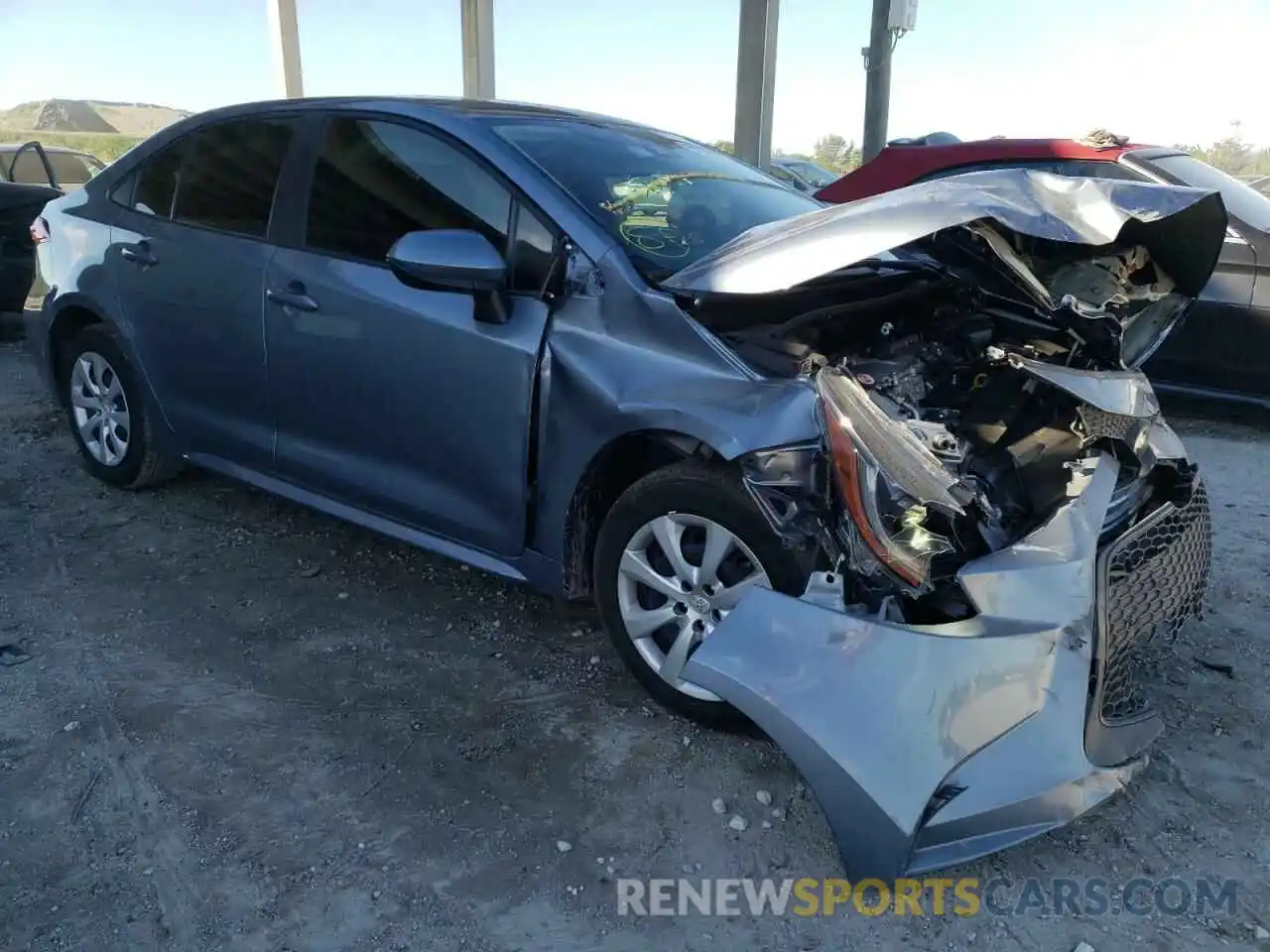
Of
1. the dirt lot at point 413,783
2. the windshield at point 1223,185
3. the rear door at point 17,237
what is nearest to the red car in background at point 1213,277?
the windshield at point 1223,185

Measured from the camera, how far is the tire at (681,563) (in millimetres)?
2590

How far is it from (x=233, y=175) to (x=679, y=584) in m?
2.43

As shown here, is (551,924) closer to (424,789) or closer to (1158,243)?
(424,789)

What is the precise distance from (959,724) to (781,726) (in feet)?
1.22

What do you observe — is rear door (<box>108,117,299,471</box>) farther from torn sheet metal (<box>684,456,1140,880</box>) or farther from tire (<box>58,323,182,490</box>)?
torn sheet metal (<box>684,456,1140,880</box>)

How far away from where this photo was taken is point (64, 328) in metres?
4.59

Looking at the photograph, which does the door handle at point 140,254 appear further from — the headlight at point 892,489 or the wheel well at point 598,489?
the headlight at point 892,489

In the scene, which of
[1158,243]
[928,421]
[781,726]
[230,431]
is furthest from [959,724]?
[230,431]

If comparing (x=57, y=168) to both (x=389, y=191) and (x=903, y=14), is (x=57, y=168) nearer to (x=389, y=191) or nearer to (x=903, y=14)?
(x=903, y=14)

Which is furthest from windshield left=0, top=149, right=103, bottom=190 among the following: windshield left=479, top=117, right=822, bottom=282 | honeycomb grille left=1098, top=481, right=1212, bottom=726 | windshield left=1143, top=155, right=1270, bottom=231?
honeycomb grille left=1098, top=481, right=1212, bottom=726

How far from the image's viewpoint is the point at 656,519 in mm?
2762

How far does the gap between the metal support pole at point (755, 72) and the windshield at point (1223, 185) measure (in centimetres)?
960

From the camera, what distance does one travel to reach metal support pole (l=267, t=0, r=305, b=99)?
16.1 metres

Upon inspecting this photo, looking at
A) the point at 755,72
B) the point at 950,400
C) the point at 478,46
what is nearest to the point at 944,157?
the point at 950,400
